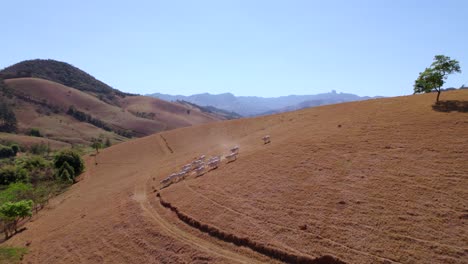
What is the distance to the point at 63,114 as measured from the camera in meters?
155

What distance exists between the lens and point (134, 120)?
568ft

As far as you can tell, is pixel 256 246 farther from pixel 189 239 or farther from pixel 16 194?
pixel 16 194

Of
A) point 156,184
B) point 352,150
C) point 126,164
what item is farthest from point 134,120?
point 352,150

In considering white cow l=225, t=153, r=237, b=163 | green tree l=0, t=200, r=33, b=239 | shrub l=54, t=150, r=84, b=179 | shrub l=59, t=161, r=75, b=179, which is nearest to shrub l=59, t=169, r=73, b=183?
shrub l=59, t=161, r=75, b=179

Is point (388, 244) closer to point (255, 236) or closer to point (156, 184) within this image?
point (255, 236)

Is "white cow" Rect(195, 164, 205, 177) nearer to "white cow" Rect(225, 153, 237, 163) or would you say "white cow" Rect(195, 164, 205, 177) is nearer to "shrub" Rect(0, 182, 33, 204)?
"white cow" Rect(225, 153, 237, 163)

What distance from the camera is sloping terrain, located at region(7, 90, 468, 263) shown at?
1684 centimetres

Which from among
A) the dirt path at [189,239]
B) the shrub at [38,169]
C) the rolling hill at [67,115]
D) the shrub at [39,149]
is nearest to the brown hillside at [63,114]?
the rolling hill at [67,115]

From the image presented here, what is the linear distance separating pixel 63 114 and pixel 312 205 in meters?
159

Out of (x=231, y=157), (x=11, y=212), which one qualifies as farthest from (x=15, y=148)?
(x=231, y=157)

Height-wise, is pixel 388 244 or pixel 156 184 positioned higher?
pixel 388 244

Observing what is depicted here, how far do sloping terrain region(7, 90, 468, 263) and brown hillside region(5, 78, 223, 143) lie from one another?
105819 millimetres

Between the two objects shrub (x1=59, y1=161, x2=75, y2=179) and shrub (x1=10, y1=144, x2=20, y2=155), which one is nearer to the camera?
shrub (x1=59, y1=161, x2=75, y2=179)

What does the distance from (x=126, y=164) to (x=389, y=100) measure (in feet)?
137
